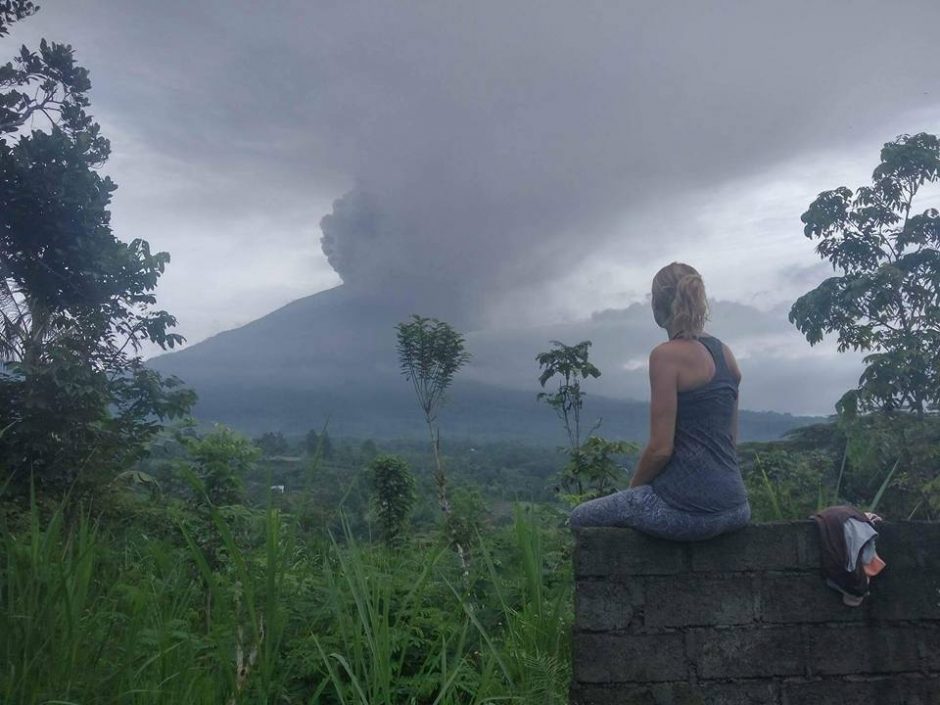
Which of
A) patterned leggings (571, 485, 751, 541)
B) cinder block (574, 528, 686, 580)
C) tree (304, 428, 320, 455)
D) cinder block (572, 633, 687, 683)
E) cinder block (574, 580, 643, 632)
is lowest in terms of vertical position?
cinder block (572, 633, 687, 683)

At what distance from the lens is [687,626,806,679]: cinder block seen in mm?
3703

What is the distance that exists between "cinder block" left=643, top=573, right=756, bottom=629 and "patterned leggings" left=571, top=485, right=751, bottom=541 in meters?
0.18

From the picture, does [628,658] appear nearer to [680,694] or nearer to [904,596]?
[680,694]

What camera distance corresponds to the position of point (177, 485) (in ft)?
26.8

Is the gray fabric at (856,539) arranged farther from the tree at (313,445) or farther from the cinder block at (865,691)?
the tree at (313,445)

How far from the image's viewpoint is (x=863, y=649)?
3.79m

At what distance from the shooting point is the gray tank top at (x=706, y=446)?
12.4ft

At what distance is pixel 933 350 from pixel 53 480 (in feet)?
32.6

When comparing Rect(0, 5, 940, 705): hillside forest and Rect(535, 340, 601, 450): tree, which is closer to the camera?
Rect(0, 5, 940, 705): hillside forest

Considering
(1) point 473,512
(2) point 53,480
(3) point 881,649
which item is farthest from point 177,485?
(3) point 881,649

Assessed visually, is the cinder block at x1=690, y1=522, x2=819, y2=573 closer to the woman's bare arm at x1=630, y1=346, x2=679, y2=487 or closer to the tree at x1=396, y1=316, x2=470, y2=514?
the woman's bare arm at x1=630, y1=346, x2=679, y2=487

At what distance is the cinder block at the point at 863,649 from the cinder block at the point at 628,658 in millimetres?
553

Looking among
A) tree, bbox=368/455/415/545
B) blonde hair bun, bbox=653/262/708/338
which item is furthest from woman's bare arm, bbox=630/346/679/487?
tree, bbox=368/455/415/545

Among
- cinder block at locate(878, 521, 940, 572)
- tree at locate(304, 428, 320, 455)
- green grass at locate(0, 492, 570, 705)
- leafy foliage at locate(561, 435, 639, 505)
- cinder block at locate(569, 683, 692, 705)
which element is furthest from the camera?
leafy foliage at locate(561, 435, 639, 505)
